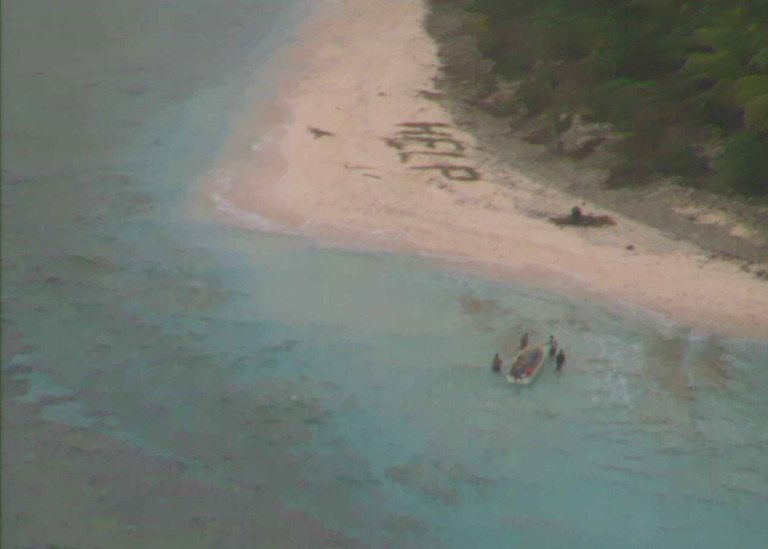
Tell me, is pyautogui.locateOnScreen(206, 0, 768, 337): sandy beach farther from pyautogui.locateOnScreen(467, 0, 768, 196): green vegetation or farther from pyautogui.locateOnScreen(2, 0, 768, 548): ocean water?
pyautogui.locateOnScreen(467, 0, 768, 196): green vegetation

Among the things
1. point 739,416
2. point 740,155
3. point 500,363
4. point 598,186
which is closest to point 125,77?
point 598,186

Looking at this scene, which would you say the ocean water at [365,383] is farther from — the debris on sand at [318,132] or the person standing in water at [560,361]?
the debris on sand at [318,132]

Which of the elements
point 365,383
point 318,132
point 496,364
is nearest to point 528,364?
point 496,364

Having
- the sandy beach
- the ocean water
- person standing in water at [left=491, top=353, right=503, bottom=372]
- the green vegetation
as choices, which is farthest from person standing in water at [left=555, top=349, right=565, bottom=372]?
the green vegetation

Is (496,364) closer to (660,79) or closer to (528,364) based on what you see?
(528,364)

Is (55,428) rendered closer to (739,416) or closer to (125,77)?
(739,416)
